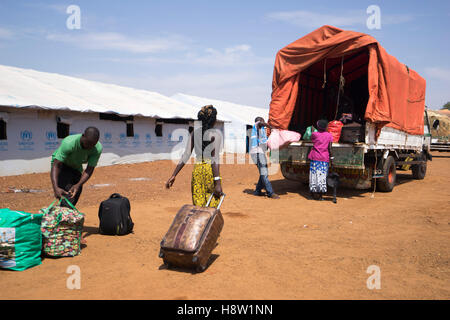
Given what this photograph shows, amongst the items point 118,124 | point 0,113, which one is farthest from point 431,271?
point 118,124

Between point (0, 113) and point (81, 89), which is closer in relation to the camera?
point (0, 113)

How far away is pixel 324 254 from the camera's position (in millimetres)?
3963

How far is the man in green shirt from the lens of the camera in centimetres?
405

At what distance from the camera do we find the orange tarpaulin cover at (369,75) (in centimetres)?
690

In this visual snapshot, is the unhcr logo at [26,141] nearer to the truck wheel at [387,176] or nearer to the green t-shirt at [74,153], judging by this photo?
the green t-shirt at [74,153]

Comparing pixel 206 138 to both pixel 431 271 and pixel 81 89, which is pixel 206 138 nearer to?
pixel 431 271

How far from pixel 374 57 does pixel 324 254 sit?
4738 mm

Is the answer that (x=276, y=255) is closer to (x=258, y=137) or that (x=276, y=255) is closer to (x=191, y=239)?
(x=191, y=239)

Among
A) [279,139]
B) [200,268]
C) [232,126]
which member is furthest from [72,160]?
[232,126]

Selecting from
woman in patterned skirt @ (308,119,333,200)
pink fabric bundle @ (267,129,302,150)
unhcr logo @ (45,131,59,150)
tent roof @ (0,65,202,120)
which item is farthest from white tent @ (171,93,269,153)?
woman in patterned skirt @ (308,119,333,200)

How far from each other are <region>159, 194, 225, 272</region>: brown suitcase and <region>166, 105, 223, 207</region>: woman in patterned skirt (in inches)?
16.8

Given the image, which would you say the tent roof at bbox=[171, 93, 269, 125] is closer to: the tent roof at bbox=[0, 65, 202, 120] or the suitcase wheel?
the tent roof at bbox=[0, 65, 202, 120]

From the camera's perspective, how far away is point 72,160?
417cm

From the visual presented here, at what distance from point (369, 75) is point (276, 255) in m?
4.74
